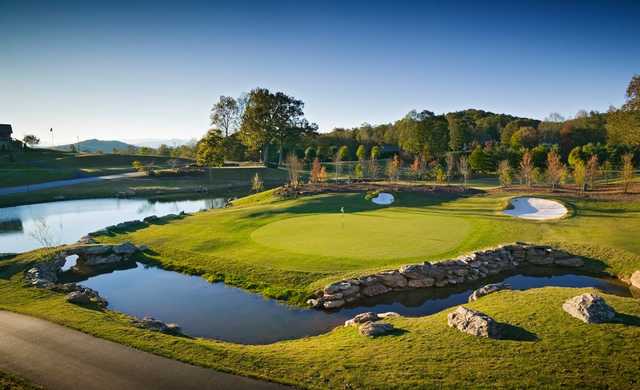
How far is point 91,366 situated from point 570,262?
22.6 meters

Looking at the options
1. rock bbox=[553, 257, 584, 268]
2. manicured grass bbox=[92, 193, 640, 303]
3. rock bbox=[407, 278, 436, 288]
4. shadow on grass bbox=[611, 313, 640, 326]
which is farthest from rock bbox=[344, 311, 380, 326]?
rock bbox=[553, 257, 584, 268]

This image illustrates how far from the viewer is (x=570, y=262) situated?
21.1 meters

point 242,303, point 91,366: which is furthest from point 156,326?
point 242,303

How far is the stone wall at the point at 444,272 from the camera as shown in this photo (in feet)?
56.5

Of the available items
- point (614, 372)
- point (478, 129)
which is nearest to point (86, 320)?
point (614, 372)

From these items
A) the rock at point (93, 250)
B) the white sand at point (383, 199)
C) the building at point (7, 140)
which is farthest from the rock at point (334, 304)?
the building at point (7, 140)

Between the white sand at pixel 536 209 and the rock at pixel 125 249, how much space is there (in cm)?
2794

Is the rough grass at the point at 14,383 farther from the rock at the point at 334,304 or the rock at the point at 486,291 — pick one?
the rock at the point at 486,291

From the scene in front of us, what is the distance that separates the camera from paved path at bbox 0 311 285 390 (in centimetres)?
946

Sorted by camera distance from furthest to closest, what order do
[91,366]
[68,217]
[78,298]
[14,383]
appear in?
[68,217] → [78,298] → [91,366] → [14,383]

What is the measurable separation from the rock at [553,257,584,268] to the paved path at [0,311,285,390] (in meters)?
18.6

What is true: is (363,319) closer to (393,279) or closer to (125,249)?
(393,279)

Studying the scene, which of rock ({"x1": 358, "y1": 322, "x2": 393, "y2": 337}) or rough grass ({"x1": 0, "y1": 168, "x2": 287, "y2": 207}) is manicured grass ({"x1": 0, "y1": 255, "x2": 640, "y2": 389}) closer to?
rock ({"x1": 358, "y1": 322, "x2": 393, "y2": 337})

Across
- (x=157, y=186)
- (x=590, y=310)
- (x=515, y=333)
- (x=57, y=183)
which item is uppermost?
(x=57, y=183)
